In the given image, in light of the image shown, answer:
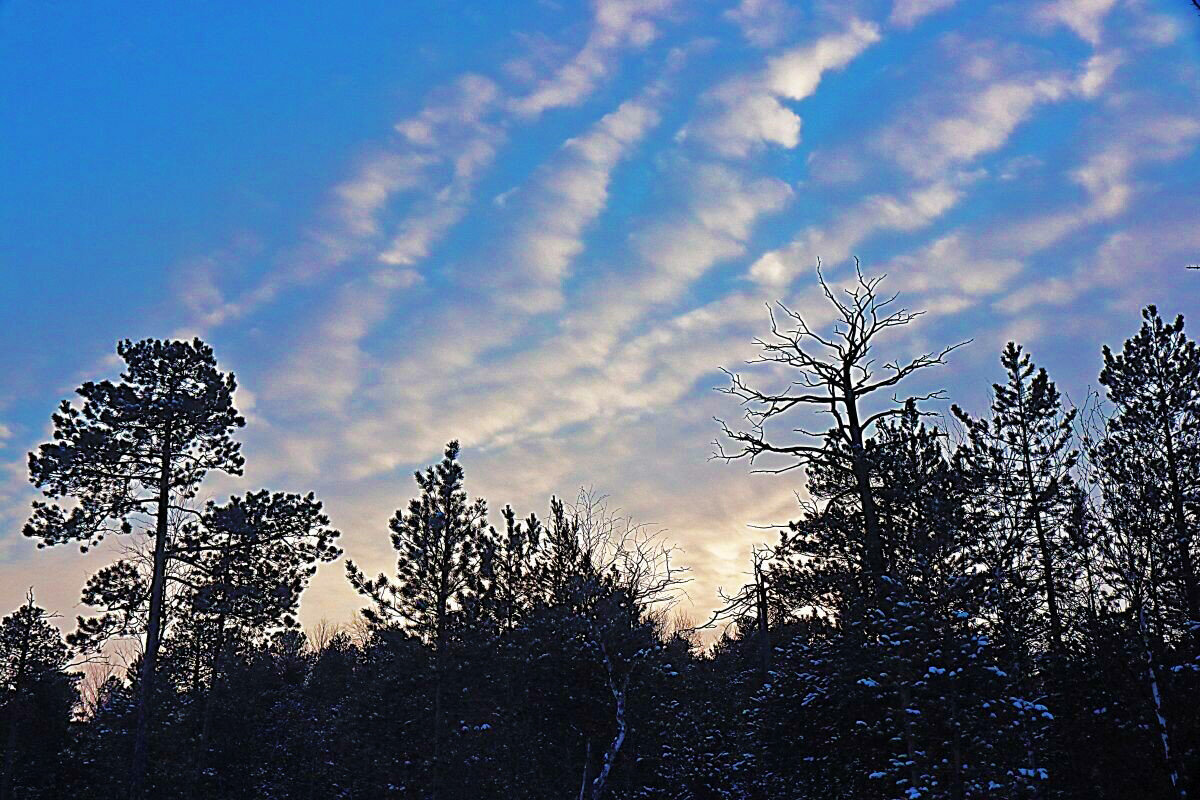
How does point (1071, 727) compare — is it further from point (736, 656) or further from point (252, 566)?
point (736, 656)

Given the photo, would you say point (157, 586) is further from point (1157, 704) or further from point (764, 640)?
point (764, 640)

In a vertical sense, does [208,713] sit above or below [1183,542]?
below

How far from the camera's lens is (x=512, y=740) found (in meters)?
26.2

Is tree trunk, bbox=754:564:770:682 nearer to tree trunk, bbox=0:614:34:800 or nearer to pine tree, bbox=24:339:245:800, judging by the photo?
pine tree, bbox=24:339:245:800

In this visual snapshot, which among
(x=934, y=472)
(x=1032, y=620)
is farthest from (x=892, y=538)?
(x=1032, y=620)

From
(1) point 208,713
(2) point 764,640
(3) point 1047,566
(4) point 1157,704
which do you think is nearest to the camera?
(4) point 1157,704

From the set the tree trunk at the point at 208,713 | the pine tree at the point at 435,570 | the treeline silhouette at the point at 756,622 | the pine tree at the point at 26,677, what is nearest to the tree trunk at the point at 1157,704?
the treeline silhouette at the point at 756,622

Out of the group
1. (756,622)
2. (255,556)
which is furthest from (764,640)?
(255,556)

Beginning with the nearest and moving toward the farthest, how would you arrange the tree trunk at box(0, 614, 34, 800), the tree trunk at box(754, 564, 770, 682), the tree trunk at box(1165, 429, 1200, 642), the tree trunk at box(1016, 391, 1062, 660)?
the tree trunk at box(1165, 429, 1200, 642)
the tree trunk at box(1016, 391, 1062, 660)
the tree trunk at box(754, 564, 770, 682)
the tree trunk at box(0, 614, 34, 800)

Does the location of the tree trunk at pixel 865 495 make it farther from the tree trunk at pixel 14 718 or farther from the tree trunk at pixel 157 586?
the tree trunk at pixel 14 718

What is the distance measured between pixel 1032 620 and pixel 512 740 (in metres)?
→ 15.5

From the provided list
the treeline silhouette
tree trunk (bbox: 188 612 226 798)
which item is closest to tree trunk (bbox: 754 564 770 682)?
the treeline silhouette

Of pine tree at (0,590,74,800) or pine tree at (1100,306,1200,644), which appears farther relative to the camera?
pine tree at (0,590,74,800)

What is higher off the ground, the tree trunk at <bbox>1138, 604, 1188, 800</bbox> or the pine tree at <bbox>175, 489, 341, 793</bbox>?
the pine tree at <bbox>175, 489, 341, 793</bbox>
